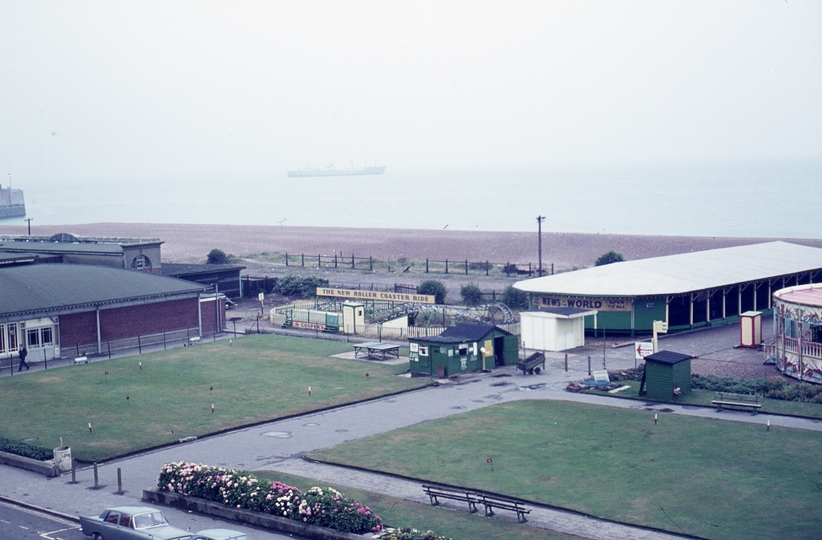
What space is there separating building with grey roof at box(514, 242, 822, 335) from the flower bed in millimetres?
Result: 28011

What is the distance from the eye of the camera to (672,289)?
1805 inches

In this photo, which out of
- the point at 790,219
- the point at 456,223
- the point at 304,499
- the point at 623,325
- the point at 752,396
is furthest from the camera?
the point at 456,223

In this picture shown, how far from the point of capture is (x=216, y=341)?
159ft

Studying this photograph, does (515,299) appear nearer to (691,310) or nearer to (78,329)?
(691,310)

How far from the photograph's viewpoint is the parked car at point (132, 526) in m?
18.8

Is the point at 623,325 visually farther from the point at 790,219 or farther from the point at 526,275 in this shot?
the point at 790,219

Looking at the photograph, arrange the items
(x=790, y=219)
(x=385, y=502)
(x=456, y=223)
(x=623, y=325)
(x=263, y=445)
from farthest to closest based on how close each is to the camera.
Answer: (x=456, y=223) < (x=790, y=219) < (x=623, y=325) < (x=263, y=445) < (x=385, y=502)

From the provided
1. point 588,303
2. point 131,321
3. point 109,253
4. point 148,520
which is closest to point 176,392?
point 131,321

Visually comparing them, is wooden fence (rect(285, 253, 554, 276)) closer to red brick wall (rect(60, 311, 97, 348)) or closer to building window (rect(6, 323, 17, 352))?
red brick wall (rect(60, 311, 97, 348))

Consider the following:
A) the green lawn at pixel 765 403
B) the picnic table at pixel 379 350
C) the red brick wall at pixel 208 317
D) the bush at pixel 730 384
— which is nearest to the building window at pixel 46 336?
the red brick wall at pixel 208 317

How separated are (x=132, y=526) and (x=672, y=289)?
33.4 metres

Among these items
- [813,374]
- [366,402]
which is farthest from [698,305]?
[366,402]

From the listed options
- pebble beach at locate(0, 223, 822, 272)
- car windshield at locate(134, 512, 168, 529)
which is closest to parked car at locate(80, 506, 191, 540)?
car windshield at locate(134, 512, 168, 529)

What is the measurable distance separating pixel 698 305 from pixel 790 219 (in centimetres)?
10807
